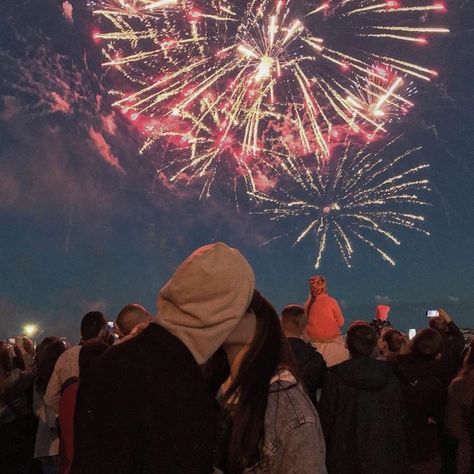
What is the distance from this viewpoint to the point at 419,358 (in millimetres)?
5602

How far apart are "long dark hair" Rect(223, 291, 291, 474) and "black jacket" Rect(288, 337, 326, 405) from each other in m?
2.55

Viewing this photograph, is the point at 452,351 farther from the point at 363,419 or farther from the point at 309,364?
the point at 363,419

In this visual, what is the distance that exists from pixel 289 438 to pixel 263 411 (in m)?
0.14

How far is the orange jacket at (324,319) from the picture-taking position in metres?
6.84

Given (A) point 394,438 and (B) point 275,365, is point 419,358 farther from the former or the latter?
(B) point 275,365

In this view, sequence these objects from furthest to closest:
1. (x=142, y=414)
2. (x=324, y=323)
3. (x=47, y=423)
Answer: (x=324, y=323) → (x=47, y=423) → (x=142, y=414)

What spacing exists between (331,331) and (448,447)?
1.68 m

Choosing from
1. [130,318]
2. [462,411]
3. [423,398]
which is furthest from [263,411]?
[423,398]

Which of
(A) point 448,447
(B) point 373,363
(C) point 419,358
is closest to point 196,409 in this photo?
(B) point 373,363

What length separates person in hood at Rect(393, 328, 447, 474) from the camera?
215 inches

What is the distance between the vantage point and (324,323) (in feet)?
22.6

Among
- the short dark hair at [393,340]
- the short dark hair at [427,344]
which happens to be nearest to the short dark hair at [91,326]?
the short dark hair at [427,344]

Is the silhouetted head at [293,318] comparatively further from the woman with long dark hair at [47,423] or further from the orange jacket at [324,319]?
the woman with long dark hair at [47,423]

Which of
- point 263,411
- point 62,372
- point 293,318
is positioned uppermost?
point 293,318
